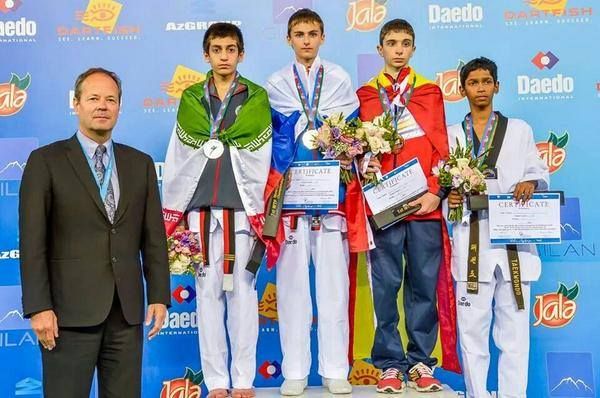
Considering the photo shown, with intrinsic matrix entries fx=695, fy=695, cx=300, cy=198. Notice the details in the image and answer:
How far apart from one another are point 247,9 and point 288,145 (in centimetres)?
149

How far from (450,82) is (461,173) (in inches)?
52.9

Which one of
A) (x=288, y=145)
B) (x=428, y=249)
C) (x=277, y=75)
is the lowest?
(x=428, y=249)

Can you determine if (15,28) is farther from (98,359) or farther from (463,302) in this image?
(463,302)

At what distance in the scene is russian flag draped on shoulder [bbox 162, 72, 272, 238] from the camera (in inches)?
Result: 145

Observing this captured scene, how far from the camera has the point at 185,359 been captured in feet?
15.5

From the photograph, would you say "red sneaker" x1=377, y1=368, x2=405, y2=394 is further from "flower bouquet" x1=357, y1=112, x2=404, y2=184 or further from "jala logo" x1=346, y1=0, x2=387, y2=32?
"jala logo" x1=346, y1=0, x2=387, y2=32

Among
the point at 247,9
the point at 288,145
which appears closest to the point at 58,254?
the point at 288,145

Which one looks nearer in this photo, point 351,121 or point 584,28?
point 351,121

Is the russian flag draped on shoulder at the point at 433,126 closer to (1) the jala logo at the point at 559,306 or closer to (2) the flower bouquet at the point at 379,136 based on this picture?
(2) the flower bouquet at the point at 379,136

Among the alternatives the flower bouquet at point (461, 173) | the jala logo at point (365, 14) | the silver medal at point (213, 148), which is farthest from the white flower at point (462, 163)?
the jala logo at point (365, 14)

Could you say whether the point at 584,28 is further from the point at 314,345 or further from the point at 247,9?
the point at 314,345

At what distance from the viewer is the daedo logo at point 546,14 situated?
4.73 m

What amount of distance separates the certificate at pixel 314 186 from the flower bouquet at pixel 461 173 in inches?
22.1

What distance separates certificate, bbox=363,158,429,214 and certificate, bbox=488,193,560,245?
403mm
